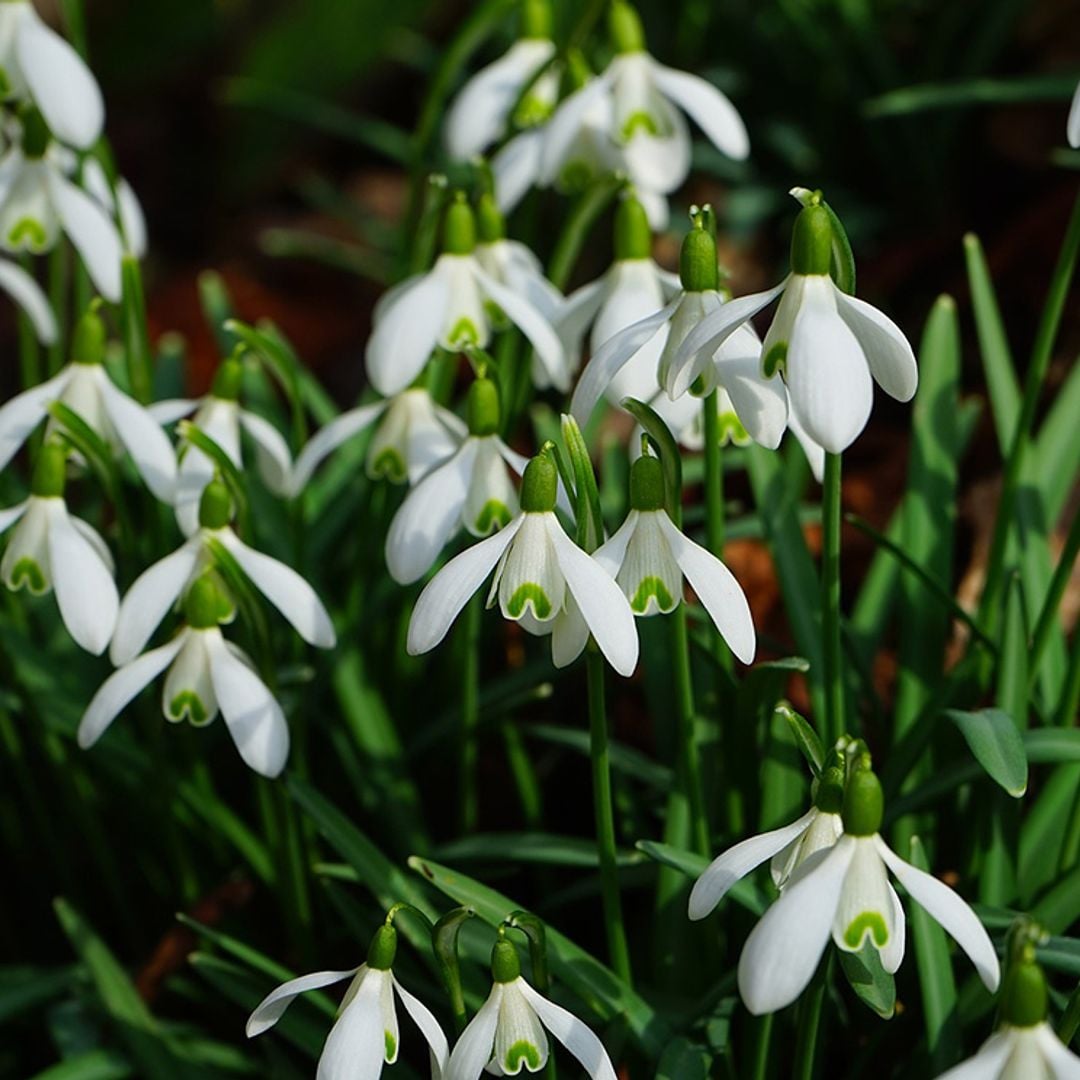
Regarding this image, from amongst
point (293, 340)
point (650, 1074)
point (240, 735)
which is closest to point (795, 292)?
point (240, 735)

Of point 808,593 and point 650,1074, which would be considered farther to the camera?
point 808,593

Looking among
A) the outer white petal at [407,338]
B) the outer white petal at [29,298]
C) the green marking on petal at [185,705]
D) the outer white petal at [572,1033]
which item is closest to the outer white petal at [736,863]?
the outer white petal at [572,1033]

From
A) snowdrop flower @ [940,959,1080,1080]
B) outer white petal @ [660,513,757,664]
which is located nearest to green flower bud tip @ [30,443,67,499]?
outer white petal @ [660,513,757,664]

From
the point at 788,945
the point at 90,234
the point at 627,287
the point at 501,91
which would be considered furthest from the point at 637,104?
the point at 788,945

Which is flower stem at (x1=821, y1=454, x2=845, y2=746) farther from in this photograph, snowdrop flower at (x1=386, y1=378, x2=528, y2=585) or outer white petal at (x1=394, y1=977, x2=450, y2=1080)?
outer white petal at (x1=394, y1=977, x2=450, y2=1080)

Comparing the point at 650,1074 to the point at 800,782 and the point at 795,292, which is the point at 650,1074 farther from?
the point at 795,292

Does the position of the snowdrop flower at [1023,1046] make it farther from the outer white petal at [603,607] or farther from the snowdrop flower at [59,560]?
the snowdrop flower at [59,560]
